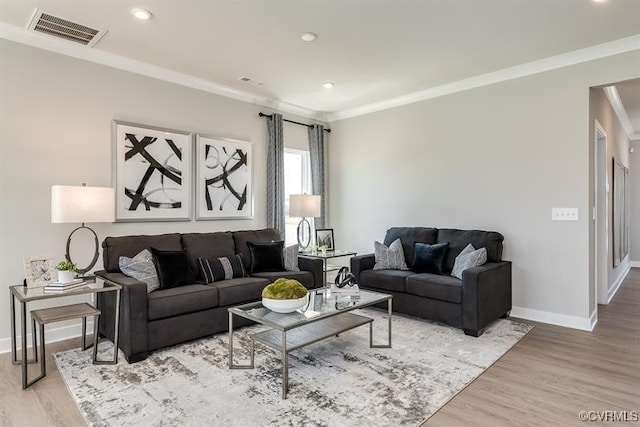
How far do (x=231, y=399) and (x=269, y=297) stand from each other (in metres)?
0.70

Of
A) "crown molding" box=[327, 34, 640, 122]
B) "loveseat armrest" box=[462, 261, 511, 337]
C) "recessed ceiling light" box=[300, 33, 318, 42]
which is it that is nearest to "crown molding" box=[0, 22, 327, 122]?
"crown molding" box=[327, 34, 640, 122]

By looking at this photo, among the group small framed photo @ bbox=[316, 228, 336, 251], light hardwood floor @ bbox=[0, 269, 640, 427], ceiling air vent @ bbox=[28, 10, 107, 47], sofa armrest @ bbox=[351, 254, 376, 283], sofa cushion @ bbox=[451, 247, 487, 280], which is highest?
ceiling air vent @ bbox=[28, 10, 107, 47]

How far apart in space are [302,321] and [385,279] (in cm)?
190

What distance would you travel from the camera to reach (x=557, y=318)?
13.0ft

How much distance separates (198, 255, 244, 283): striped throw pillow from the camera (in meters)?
3.80

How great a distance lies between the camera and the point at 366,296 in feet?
10.9

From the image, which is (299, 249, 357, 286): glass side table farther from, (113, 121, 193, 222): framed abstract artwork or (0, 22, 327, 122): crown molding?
(0, 22, 327, 122): crown molding

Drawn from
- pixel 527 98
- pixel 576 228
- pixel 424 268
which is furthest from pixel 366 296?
pixel 527 98

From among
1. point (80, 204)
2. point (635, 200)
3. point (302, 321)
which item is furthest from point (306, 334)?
point (635, 200)

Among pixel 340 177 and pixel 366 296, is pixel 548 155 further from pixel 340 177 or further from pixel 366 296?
pixel 340 177

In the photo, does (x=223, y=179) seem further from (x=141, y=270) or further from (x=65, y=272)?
(x=65, y=272)

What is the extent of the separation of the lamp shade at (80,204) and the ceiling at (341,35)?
1.41 meters

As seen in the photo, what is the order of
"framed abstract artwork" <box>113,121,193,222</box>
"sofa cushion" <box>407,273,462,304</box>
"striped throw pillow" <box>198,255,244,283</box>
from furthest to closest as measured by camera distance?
"framed abstract artwork" <box>113,121,193,222</box>
"striped throw pillow" <box>198,255,244,283</box>
"sofa cushion" <box>407,273,462,304</box>

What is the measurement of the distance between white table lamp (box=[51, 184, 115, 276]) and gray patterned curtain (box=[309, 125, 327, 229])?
10.6 feet
